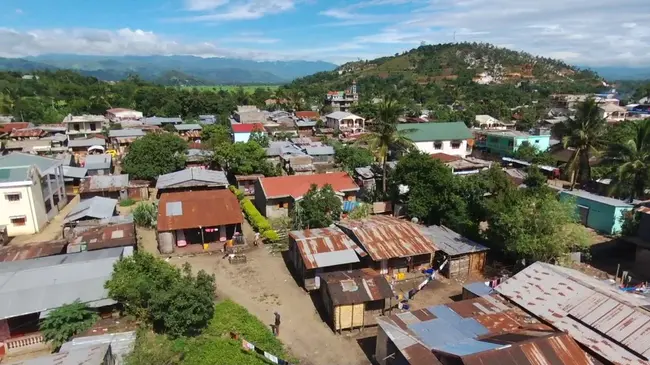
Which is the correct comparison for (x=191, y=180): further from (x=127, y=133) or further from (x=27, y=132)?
(x=27, y=132)

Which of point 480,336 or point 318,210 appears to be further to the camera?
point 318,210

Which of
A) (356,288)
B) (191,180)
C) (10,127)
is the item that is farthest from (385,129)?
(10,127)

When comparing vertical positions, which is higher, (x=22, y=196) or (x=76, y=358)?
(x=22, y=196)

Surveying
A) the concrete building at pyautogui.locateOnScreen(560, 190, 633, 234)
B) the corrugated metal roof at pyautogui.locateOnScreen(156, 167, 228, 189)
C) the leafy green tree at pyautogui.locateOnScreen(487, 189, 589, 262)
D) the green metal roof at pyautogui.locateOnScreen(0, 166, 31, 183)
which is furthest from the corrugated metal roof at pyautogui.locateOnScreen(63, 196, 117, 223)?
the concrete building at pyautogui.locateOnScreen(560, 190, 633, 234)

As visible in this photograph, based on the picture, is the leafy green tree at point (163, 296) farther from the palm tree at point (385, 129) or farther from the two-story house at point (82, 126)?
the two-story house at point (82, 126)

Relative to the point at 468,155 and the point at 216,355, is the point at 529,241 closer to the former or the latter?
the point at 216,355

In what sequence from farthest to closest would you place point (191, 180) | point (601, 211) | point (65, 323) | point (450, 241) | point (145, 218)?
point (191, 180), point (145, 218), point (601, 211), point (450, 241), point (65, 323)
